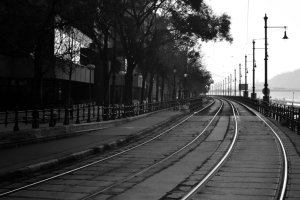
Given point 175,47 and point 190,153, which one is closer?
point 190,153

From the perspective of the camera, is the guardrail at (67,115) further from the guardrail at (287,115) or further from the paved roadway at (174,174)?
the guardrail at (287,115)

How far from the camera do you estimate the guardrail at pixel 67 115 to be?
852 inches

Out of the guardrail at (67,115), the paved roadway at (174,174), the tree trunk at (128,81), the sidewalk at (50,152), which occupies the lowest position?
the paved roadway at (174,174)

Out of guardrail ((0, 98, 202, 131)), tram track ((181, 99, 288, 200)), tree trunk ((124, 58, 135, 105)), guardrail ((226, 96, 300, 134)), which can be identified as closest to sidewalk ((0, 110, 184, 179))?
guardrail ((0, 98, 202, 131))

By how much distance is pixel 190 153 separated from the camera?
18203 mm

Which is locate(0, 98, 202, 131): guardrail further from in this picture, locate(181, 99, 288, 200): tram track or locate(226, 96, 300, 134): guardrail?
locate(226, 96, 300, 134): guardrail

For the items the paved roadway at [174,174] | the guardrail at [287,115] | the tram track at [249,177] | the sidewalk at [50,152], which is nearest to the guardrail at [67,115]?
the sidewalk at [50,152]

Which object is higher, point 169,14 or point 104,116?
point 169,14

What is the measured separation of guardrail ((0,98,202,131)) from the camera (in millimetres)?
21653

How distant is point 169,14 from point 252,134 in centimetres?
2069

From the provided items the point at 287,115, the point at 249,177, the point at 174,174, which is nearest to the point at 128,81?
the point at 287,115

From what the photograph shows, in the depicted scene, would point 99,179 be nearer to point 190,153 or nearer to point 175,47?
point 190,153

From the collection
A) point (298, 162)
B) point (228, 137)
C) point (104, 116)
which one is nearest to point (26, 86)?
point (104, 116)

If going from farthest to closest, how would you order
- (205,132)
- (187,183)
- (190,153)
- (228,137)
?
(205,132) → (228,137) → (190,153) → (187,183)
